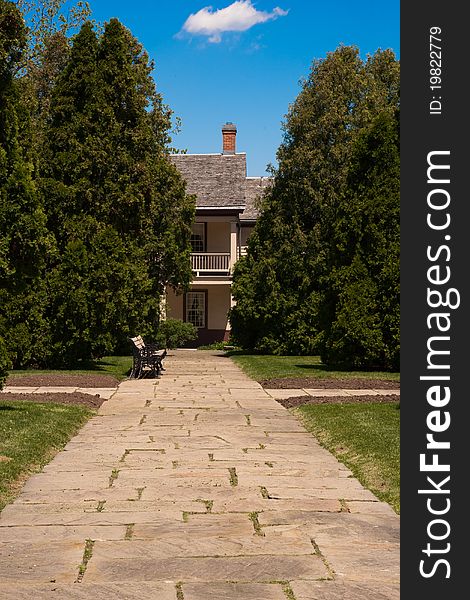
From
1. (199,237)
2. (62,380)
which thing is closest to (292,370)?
(62,380)

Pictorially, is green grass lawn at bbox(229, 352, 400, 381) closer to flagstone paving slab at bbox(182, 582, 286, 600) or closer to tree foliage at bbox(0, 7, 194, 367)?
tree foliage at bbox(0, 7, 194, 367)

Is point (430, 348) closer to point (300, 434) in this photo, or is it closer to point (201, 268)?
point (300, 434)

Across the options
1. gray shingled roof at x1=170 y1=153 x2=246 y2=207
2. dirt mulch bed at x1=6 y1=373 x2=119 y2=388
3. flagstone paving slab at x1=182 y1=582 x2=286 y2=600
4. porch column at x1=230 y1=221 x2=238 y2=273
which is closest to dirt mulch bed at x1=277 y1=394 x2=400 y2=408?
dirt mulch bed at x1=6 y1=373 x2=119 y2=388

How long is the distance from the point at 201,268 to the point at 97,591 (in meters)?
34.9

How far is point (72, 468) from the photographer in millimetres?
8273

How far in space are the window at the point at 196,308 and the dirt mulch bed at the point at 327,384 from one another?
22.1 metres

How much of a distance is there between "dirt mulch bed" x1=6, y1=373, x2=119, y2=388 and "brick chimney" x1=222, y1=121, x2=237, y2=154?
27.0 meters

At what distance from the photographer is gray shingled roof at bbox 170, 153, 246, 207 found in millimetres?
39594

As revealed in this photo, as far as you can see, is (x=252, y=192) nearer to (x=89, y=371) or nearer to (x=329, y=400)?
(x=89, y=371)

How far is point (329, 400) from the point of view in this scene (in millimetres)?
14180

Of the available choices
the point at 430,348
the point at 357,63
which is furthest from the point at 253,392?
the point at 357,63

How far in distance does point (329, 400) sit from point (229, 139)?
31.8m

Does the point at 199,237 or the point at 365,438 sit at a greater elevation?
the point at 199,237

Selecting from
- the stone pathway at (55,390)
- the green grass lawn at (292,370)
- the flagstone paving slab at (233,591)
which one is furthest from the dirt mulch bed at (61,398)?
the flagstone paving slab at (233,591)
